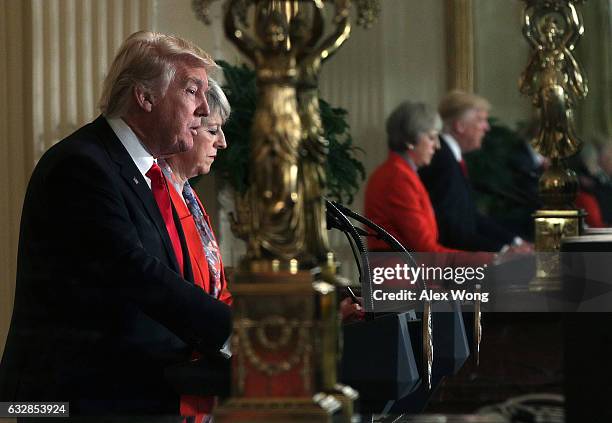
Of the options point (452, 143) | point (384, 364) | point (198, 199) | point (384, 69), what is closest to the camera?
point (384, 364)

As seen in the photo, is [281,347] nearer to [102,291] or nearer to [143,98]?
[102,291]

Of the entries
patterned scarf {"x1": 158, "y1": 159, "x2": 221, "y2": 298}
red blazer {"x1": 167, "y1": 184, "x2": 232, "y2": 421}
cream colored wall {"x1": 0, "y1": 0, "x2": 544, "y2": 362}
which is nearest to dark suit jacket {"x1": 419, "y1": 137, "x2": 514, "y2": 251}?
cream colored wall {"x1": 0, "y1": 0, "x2": 544, "y2": 362}

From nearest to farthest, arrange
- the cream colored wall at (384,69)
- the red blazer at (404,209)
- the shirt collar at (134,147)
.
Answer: the shirt collar at (134,147) → the red blazer at (404,209) → the cream colored wall at (384,69)

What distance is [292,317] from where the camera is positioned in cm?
160

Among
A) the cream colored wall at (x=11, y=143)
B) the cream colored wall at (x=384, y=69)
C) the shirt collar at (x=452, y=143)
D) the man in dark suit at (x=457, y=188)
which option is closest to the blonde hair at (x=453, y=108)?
the man in dark suit at (x=457, y=188)

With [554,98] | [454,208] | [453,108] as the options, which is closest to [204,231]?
[554,98]

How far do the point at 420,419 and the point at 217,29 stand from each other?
4319mm

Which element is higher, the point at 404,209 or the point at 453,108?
the point at 453,108

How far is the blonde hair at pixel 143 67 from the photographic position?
314cm

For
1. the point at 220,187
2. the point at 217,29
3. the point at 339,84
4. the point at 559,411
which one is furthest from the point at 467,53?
the point at 559,411

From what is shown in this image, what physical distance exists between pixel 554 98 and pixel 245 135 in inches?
44.4

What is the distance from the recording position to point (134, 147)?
3053 millimetres

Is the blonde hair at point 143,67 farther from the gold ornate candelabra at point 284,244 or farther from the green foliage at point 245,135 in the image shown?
the gold ornate candelabra at point 284,244

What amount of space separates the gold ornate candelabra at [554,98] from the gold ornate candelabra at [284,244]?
321 cm
